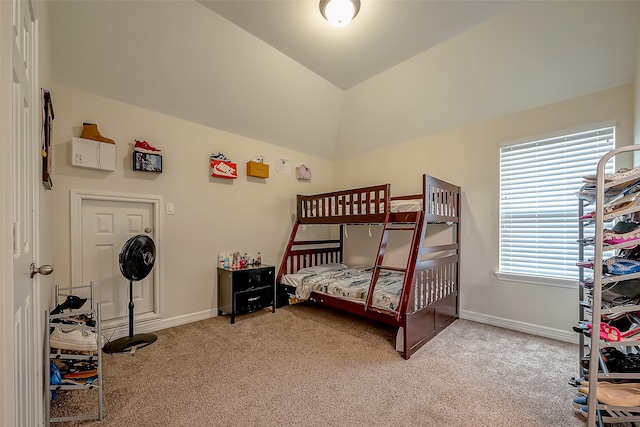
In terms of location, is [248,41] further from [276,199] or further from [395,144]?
[395,144]

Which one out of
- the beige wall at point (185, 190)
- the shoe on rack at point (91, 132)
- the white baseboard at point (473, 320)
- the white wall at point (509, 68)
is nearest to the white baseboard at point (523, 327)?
the white baseboard at point (473, 320)

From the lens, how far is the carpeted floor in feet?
5.29

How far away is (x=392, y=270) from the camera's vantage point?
9.32 ft

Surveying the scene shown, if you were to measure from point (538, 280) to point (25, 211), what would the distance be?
399 cm

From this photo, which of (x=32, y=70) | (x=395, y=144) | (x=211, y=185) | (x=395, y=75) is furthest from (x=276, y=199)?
(x=32, y=70)

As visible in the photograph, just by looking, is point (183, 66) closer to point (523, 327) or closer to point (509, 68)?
point (509, 68)

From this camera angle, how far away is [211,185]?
132 inches

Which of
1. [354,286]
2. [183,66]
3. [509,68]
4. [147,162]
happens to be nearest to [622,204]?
[509,68]

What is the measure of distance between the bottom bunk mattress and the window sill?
113cm

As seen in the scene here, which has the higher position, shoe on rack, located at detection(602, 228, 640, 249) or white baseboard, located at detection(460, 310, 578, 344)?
shoe on rack, located at detection(602, 228, 640, 249)

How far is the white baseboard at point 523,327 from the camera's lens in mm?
2617

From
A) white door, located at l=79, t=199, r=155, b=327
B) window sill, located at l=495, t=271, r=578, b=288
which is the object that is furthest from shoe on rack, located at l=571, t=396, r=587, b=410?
white door, located at l=79, t=199, r=155, b=327

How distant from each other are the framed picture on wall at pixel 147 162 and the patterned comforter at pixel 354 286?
212 centimetres

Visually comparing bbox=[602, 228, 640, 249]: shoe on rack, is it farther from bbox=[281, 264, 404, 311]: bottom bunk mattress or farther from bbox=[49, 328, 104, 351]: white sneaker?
bbox=[49, 328, 104, 351]: white sneaker
